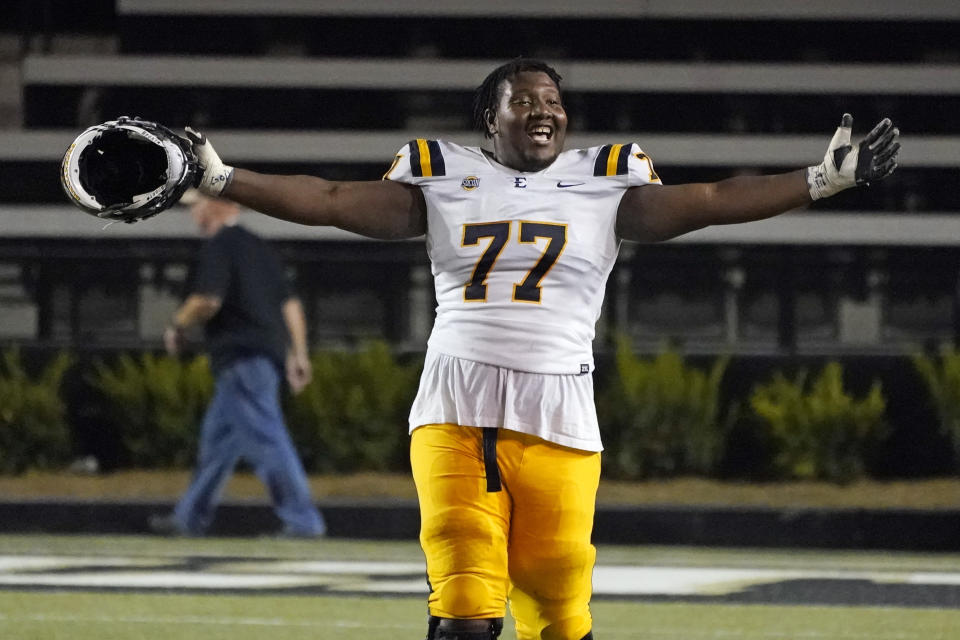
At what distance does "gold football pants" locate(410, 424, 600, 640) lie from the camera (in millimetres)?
5023

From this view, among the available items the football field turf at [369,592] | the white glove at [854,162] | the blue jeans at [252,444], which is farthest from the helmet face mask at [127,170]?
the blue jeans at [252,444]

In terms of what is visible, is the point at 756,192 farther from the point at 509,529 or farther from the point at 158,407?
the point at 158,407

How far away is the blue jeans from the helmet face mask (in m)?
5.88

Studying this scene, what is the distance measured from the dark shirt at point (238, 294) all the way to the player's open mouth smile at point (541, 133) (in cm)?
564

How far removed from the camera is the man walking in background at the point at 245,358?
35.5 feet

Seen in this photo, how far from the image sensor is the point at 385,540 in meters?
11.8

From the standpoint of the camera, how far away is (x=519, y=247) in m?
5.20

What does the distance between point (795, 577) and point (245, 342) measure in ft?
10.3

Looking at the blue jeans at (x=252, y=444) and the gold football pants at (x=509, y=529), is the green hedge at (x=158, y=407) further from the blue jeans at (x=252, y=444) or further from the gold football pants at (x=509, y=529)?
the gold football pants at (x=509, y=529)

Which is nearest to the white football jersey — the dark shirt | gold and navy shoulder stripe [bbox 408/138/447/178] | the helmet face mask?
gold and navy shoulder stripe [bbox 408/138/447/178]

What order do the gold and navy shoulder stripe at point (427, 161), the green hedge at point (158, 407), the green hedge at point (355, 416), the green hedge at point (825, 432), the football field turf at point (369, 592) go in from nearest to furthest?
the gold and navy shoulder stripe at point (427, 161)
the football field turf at point (369, 592)
the green hedge at point (825, 432)
the green hedge at point (355, 416)
the green hedge at point (158, 407)

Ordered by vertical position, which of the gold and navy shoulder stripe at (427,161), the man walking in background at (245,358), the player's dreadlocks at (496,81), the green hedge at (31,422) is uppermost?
the player's dreadlocks at (496,81)

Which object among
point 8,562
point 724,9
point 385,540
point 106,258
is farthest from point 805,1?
point 8,562

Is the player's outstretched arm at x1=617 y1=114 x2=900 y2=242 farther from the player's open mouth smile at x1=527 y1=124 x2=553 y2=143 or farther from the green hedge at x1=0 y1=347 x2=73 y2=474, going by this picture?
the green hedge at x1=0 y1=347 x2=73 y2=474
